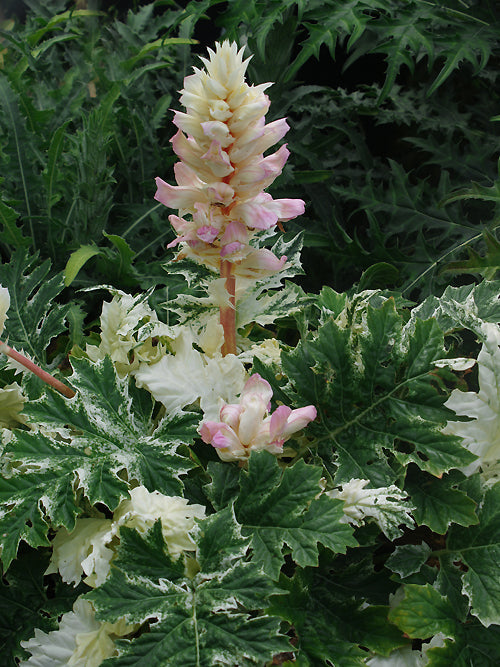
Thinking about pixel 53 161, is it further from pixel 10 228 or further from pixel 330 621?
pixel 330 621

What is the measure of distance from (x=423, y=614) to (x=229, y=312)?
27cm

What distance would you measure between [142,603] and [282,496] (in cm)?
11

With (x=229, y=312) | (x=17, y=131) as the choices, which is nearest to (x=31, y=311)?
(x=229, y=312)

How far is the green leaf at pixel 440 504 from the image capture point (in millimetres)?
434

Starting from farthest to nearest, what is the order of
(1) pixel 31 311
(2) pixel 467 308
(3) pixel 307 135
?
1. (3) pixel 307 135
2. (1) pixel 31 311
3. (2) pixel 467 308

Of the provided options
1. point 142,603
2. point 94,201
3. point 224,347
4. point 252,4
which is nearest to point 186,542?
point 142,603

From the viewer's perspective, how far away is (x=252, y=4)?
1.04m

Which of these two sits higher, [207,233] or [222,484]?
[207,233]

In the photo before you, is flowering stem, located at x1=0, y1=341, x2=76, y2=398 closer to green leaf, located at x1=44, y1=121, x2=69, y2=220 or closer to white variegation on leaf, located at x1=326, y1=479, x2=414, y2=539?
white variegation on leaf, located at x1=326, y1=479, x2=414, y2=539

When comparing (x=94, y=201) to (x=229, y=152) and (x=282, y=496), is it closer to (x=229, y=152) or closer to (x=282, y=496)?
(x=229, y=152)

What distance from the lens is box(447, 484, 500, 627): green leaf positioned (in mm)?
410

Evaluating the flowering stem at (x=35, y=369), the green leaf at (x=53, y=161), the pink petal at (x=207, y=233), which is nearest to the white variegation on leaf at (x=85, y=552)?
the flowering stem at (x=35, y=369)

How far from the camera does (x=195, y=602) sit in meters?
0.39

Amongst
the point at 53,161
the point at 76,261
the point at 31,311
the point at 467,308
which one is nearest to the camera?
the point at 467,308
